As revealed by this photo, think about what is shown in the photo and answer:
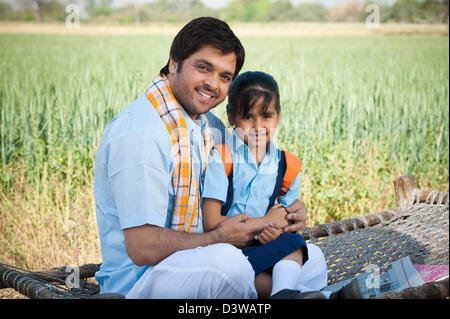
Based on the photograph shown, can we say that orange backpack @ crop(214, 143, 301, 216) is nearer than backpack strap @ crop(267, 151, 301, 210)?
Yes

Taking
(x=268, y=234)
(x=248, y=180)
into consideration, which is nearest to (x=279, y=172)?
(x=248, y=180)

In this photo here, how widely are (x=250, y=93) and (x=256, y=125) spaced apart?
12 centimetres

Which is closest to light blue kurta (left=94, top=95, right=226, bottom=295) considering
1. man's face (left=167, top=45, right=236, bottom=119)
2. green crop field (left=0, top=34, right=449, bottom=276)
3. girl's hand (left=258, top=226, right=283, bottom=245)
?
man's face (left=167, top=45, right=236, bottom=119)

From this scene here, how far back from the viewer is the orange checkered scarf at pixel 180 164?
164 cm

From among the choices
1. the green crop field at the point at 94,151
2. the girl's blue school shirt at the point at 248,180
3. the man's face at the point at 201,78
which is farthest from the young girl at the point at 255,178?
the green crop field at the point at 94,151

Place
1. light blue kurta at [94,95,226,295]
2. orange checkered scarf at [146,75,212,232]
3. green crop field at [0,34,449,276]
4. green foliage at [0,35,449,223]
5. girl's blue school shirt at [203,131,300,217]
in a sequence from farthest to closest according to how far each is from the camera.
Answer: green foliage at [0,35,449,223] < green crop field at [0,34,449,276] < girl's blue school shirt at [203,131,300,217] < orange checkered scarf at [146,75,212,232] < light blue kurta at [94,95,226,295]

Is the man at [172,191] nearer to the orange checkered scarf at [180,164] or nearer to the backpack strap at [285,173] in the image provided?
the orange checkered scarf at [180,164]

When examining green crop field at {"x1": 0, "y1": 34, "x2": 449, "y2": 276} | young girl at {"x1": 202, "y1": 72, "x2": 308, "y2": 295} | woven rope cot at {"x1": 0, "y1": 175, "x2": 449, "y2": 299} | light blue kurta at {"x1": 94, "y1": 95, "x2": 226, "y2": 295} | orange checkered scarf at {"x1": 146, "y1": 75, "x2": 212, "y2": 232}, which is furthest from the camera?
green crop field at {"x1": 0, "y1": 34, "x2": 449, "y2": 276}

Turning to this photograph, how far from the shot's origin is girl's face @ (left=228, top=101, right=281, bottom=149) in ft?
6.09

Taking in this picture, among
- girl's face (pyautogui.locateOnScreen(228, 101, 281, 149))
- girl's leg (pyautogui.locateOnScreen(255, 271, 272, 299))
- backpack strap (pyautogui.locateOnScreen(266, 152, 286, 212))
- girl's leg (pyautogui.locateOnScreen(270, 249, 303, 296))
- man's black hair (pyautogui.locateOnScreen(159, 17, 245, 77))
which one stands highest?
man's black hair (pyautogui.locateOnScreen(159, 17, 245, 77))

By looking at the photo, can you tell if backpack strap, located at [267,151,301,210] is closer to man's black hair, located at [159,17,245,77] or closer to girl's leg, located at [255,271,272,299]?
girl's leg, located at [255,271,272,299]

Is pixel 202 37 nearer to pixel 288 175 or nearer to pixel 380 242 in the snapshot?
pixel 288 175

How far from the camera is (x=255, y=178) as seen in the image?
1.88 metres
